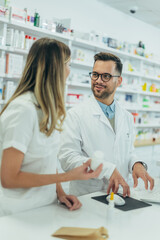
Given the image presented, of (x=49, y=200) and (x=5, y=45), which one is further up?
(x=5, y=45)

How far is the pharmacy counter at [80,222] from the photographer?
1.18 metres

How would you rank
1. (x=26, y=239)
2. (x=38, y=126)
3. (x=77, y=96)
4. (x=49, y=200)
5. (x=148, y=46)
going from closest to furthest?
(x=26, y=239)
(x=38, y=126)
(x=49, y=200)
(x=77, y=96)
(x=148, y=46)

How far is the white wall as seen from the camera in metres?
4.61

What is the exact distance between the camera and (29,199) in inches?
53.4

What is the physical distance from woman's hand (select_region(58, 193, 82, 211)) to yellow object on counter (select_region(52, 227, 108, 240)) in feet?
0.91

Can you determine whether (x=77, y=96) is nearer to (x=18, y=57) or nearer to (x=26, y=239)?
(x=18, y=57)

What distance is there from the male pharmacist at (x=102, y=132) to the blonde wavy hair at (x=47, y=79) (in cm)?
61

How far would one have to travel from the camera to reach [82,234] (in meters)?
1.12

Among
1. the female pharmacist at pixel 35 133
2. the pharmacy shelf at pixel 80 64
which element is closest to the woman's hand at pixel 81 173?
the female pharmacist at pixel 35 133

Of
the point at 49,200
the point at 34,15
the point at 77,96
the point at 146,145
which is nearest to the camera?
the point at 49,200

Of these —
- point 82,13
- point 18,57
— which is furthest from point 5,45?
point 82,13

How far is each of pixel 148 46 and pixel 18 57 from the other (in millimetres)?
3838

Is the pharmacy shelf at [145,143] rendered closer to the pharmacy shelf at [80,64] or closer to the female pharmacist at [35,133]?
the pharmacy shelf at [80,64]

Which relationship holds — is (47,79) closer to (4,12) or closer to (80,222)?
(80,222)
